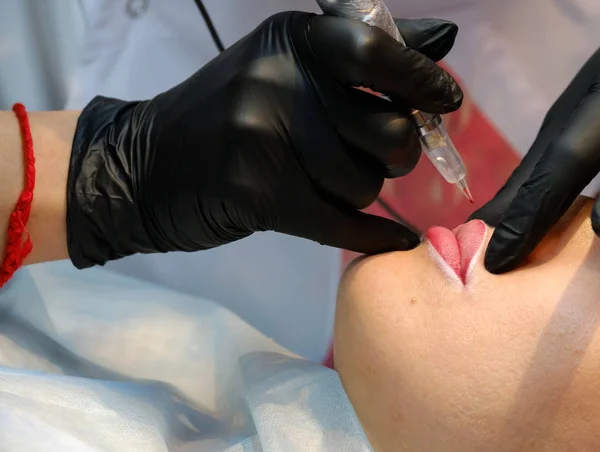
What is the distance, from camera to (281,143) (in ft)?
2.39

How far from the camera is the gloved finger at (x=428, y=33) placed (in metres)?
0.75

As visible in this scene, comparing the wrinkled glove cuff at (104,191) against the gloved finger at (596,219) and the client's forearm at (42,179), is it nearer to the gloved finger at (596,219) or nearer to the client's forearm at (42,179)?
the client's forearm at (42,179)

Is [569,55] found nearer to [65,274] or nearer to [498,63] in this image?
[498,63]

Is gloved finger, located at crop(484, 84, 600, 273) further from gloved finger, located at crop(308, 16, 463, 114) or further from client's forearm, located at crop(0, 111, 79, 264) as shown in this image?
client's forearm, located at crop(0, 111, 79, 264)

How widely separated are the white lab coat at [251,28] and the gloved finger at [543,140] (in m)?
0.27

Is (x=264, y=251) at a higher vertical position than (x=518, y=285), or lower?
lower

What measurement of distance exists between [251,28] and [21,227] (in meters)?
0.58

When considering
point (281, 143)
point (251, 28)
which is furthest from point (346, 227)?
point (251, 28)

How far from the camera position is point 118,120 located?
87 centimetres

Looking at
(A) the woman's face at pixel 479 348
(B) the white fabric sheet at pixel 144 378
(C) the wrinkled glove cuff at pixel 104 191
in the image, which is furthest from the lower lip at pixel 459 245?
(C) the wrinkled glove cuff at pixel 104 191

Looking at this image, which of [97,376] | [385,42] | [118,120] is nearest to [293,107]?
[385,42]

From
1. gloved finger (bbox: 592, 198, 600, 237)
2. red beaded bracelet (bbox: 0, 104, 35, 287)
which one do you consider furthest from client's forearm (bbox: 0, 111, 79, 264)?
gloved finger (bbox: 592, 198, 600, 237)

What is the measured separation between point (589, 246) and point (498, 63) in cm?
59

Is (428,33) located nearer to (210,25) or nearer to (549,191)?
(549,191)
